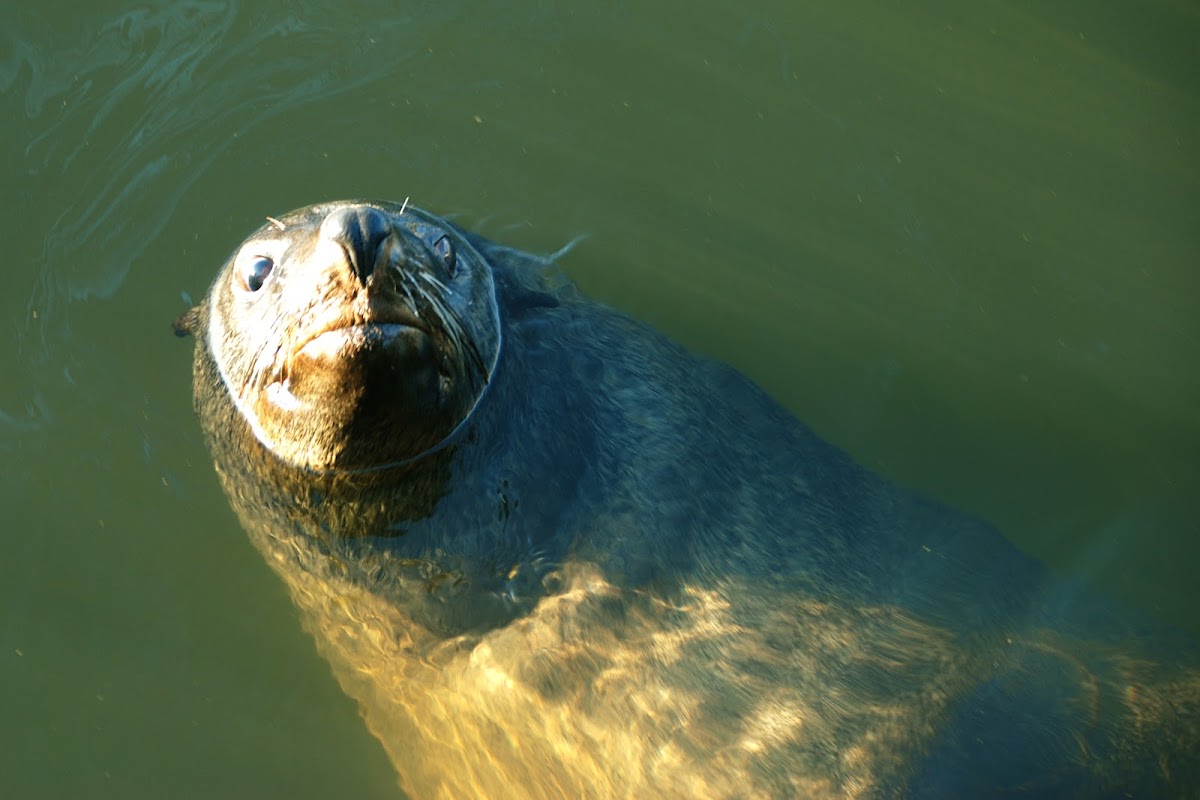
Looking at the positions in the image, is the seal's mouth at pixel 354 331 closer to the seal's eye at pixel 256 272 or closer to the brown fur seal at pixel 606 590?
the brown fur seal at pixel 606 590

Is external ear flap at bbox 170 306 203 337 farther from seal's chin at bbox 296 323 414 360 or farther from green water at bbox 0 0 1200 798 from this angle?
seal's chin at bbox 296 323 414 360

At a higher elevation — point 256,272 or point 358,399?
point 256,272

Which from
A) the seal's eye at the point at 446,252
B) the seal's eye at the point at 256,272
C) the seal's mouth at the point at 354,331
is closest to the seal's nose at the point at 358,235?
the seal's mouth at the point at 354,331

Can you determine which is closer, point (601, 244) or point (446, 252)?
point (446, 252)

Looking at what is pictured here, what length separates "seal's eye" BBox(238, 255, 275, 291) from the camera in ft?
14.0

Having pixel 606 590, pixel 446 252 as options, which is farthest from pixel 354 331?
pixel 606 590

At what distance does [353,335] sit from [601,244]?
3.28 metres

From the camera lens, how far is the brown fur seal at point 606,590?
393cm

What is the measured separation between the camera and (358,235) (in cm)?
330

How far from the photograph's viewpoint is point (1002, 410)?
6301 mm

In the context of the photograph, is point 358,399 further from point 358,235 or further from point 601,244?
point 601,244

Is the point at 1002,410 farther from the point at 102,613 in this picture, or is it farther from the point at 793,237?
the point at 102,613

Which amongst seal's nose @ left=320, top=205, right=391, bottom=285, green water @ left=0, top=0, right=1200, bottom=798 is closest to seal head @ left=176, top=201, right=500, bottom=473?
seal's nose @ left=320, top=205, right=391, bottom=285

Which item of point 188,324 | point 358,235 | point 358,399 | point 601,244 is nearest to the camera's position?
point 358,235
